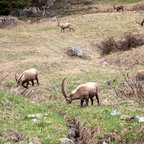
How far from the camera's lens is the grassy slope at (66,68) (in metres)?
7.93

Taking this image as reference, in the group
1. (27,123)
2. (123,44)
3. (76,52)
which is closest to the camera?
(27,123)

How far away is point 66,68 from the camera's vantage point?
56.5 ft

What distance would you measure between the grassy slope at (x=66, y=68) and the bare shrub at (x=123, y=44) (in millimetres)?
1165

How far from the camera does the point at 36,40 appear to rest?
2492 cm

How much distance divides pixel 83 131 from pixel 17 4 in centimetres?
3238

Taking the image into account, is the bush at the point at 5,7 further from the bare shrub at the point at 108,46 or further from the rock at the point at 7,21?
the bare shrub at the point at 108,46

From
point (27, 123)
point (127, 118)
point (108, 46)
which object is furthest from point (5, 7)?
point (127, 118)

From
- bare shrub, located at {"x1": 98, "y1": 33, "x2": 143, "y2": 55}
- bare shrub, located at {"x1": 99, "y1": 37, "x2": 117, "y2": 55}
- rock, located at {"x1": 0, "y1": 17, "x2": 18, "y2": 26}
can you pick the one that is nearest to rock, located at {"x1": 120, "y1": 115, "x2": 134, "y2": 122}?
bare shrub, located at {"x1": 98, "y1": 33, "x2": 143, "y2": 55}

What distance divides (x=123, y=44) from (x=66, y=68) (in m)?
6.71

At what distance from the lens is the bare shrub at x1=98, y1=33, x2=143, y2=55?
69.5 feet

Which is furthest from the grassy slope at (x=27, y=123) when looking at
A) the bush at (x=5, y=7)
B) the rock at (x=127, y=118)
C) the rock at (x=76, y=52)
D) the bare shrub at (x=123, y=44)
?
the bush at (x=5, y=7)

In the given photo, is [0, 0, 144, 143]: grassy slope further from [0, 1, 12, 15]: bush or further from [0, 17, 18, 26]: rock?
[0, 1, 12, 15]: bush

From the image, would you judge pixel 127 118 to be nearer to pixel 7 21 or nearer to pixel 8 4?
pixel 7 21

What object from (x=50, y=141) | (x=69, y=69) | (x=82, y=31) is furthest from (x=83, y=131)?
(x=82, y=31)
